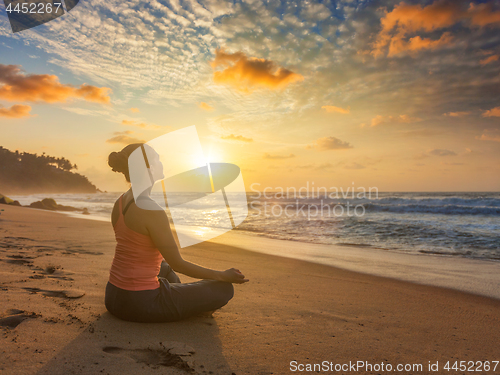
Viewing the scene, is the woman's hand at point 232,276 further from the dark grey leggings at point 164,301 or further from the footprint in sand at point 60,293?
the footprint in sand at point 60,293

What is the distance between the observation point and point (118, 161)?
2186mm

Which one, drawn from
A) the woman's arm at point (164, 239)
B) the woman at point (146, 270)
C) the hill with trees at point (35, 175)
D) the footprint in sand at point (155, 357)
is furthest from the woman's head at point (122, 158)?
the hill with trees at point (35, 175)

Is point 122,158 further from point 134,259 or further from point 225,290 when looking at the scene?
point 225,290

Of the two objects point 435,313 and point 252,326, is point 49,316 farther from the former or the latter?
point 435,313

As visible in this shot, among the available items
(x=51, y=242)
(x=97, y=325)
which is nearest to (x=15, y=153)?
(x=51, y=242)

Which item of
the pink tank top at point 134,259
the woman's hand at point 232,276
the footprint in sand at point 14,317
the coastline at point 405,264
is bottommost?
the coastline at point 405,264

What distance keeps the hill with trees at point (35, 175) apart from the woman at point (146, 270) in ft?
267

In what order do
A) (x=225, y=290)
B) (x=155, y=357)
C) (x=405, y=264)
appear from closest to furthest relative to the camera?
(x=155, y=357) < (x=225, y=290) < (x=405, y=264)

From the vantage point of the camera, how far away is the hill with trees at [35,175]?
70.1m

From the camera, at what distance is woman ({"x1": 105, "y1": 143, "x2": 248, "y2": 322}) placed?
209 cm

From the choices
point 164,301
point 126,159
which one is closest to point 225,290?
point 164,301

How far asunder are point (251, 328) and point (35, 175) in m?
92.1

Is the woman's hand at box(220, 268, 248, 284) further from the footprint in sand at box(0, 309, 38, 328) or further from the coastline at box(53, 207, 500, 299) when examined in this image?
the coastline at box(53, 207, 500, 299)

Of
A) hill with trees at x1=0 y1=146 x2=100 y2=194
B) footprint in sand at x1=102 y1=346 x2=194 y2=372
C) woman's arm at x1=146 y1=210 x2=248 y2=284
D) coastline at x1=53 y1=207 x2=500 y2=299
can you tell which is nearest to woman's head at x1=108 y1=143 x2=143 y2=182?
woman's arm at x1=146 y1=210 x2=248 y2=284
